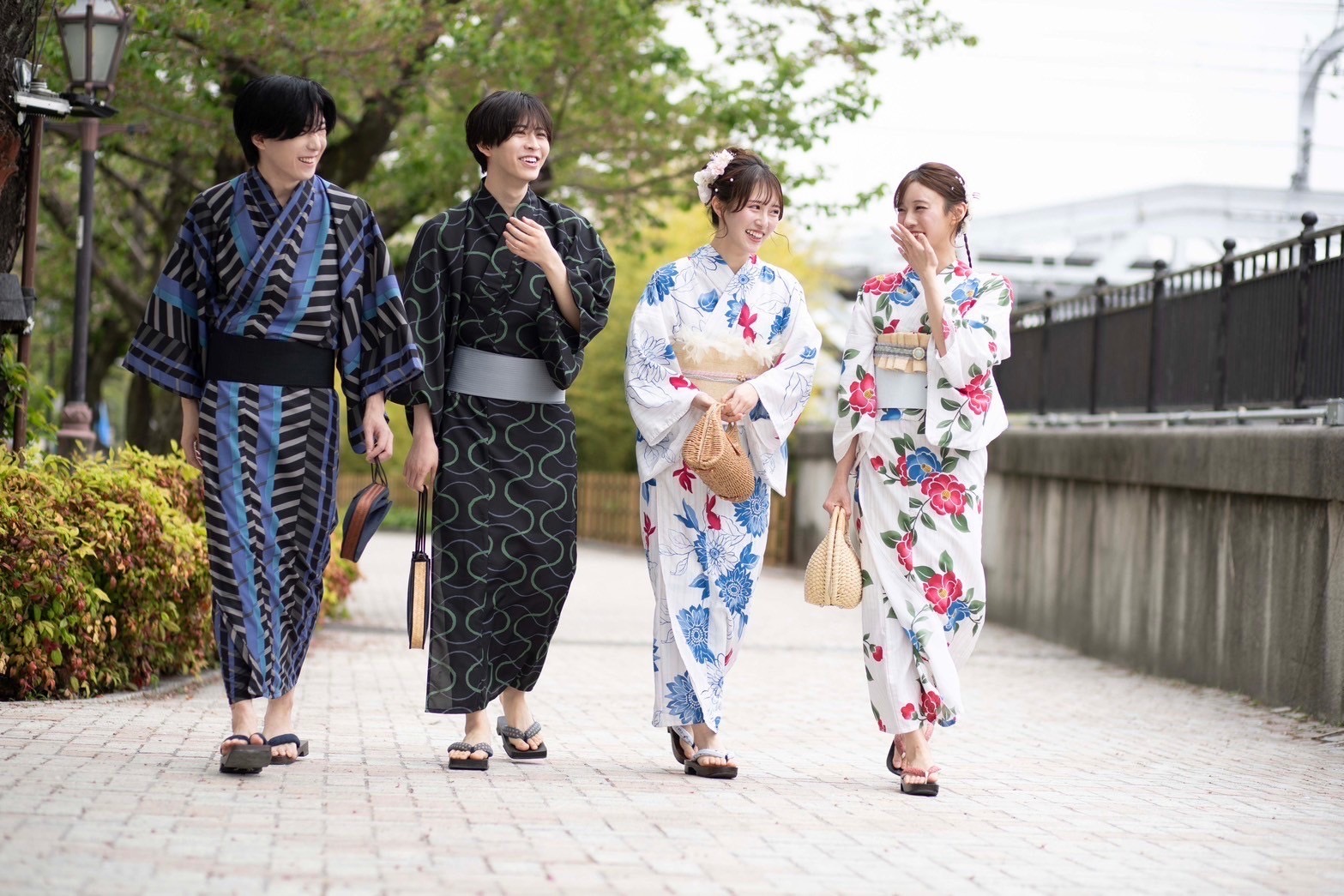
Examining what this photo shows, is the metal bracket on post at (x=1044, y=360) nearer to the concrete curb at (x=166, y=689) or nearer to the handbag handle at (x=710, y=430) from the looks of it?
the concrete curb at (x=166, y=689)

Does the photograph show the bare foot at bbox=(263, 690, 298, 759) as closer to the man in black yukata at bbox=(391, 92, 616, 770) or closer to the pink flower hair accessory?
the man in black yukata at bbox=(391, 92, 616, 770)

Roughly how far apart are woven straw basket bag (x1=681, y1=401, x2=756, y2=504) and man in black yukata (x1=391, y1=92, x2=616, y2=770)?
0.40 meters

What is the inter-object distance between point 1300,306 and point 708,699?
4.40 meters

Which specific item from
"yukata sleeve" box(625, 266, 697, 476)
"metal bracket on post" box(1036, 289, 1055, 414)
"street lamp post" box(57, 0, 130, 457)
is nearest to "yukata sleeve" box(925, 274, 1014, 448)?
"yukata sleeve" box(625, 266, 697, 476)

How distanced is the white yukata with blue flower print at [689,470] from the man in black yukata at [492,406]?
0.31 meters

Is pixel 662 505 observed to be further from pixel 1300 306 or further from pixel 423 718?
pixel 1300 306

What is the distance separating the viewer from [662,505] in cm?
557

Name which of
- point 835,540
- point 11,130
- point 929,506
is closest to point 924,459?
point 929,506

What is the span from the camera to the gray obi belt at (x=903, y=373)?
5.46 metres

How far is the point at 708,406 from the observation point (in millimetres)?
5465

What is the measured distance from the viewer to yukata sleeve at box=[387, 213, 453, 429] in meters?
5.23

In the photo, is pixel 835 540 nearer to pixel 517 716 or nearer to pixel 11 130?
pixel 517 716

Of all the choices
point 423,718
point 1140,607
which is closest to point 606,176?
point 1140,607

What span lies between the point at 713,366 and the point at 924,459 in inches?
31.0
